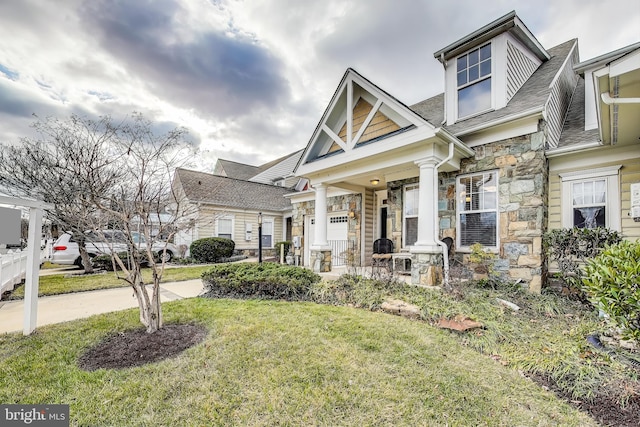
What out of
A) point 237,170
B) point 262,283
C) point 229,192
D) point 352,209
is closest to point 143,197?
point 262,283

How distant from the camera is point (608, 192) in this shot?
5879 millimetres

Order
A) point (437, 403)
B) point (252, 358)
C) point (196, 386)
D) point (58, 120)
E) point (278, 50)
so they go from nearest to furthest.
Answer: point (437, 403) < point (196, 386) < point (252, 358) < point (58, 120) < point (278, 50)

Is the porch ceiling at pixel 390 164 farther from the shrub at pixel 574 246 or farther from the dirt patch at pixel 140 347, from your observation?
the dirt patch at pixel 140 347

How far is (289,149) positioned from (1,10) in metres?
22.8

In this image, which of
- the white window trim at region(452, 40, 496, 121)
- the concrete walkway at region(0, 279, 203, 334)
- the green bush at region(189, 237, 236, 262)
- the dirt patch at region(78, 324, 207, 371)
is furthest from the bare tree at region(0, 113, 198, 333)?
the white window trim at region(452, 40, 496, 121)

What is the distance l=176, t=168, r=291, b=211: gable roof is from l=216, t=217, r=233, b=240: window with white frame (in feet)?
2.88

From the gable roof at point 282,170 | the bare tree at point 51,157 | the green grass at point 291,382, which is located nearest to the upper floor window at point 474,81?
the green grass at point 291,382

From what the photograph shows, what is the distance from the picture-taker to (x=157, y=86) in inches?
358

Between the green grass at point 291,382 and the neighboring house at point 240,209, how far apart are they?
37.9 feet

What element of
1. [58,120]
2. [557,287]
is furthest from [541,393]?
[58,120]

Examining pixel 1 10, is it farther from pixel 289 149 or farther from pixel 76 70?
pixel 289 149

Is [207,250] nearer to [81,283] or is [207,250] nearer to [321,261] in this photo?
[81,283]

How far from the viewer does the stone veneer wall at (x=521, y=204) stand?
5859 mm

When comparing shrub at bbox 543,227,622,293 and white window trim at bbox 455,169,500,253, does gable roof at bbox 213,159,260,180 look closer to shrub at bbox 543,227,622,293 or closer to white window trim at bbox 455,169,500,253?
white window trim at bbox 455,169,500,253
